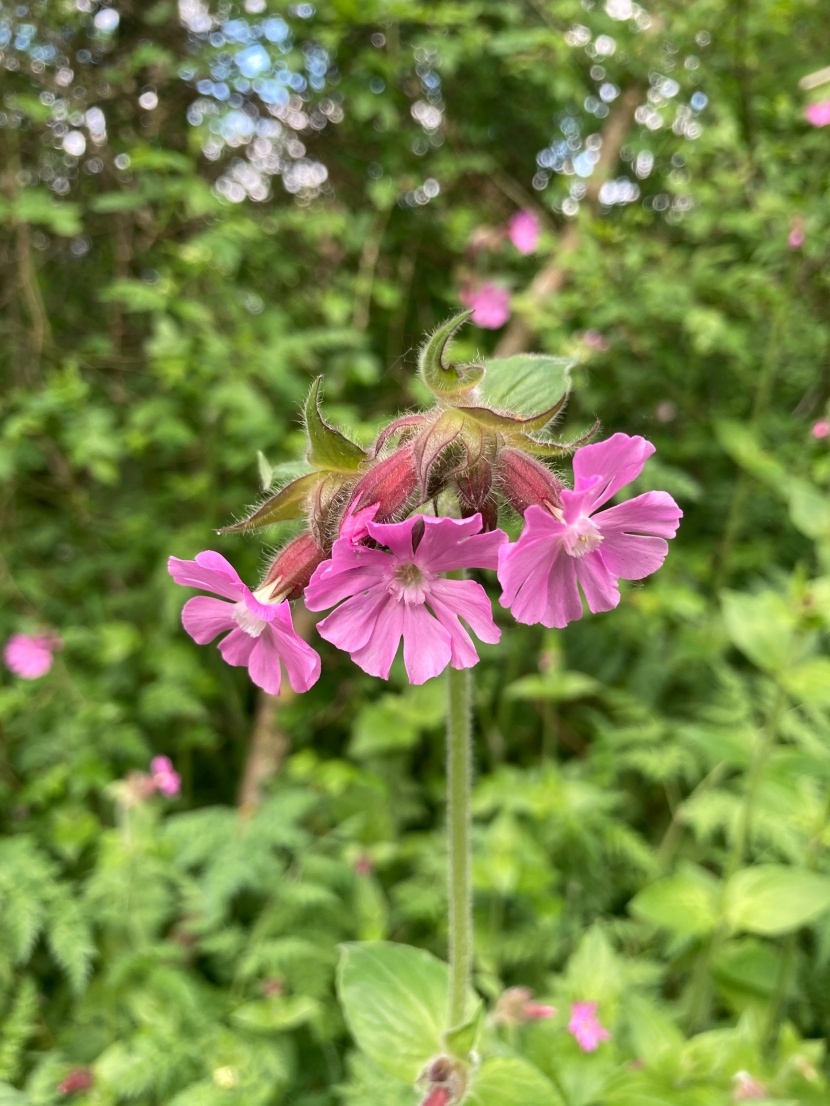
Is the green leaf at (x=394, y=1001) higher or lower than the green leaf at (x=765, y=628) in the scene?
lower

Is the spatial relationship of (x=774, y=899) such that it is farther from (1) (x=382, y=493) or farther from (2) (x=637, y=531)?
(1) (x=382, y=493)

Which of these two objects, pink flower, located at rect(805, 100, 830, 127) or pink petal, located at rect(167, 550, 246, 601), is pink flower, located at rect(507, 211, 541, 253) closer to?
pink flower, located at rect(805, 100, 830, 127)

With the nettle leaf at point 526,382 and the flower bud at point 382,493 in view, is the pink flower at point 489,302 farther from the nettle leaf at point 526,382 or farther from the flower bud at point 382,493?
the flower bud at point 382,493

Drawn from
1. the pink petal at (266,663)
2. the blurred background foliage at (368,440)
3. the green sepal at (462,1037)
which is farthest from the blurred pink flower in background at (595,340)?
the green sepal at (462,1037)

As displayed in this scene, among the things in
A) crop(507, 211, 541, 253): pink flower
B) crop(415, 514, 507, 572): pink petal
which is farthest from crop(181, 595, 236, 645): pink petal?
crop(507, 211, 541, 253): pink flower

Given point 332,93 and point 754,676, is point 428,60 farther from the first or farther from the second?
point 754,676

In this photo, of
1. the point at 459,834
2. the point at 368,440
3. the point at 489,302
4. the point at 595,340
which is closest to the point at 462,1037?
the point at 459,834
